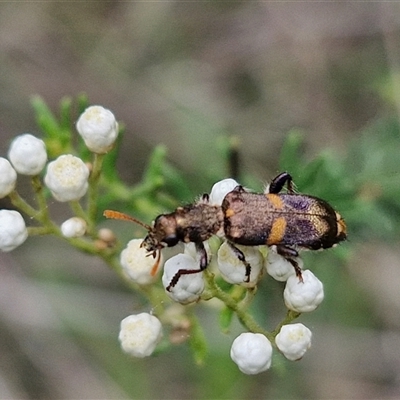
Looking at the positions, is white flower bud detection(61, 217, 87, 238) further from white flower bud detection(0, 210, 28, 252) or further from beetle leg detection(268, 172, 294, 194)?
beetle leg detection(268, 172, 294, 194)

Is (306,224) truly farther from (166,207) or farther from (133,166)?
(133,166)

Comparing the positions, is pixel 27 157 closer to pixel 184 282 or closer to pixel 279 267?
pixel 184 282

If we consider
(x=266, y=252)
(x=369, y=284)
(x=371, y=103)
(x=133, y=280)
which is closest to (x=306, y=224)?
(x=266, y=252)

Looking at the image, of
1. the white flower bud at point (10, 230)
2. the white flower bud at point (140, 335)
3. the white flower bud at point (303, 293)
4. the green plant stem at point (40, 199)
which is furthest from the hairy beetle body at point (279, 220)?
the white flower bud at point (10, 230)

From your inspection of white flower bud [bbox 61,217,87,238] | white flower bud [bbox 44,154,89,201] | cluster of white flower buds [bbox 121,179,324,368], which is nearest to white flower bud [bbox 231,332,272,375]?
cluster of white flower buds [bbox 121,179,324,368]

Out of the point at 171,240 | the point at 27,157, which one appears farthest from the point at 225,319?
the point at 27,157

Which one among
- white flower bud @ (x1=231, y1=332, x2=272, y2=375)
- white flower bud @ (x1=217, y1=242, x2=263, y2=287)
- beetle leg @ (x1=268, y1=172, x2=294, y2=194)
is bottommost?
white flower bud @ (x1=231, y1=332, x2=272, y2=375)
